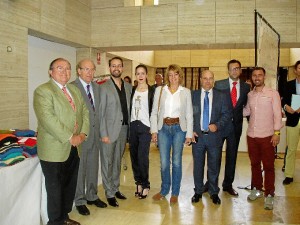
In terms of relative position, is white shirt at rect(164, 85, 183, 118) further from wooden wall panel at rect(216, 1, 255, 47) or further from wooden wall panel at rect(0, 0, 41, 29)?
wooden wall panel at rect(216, 1, 255, 47)

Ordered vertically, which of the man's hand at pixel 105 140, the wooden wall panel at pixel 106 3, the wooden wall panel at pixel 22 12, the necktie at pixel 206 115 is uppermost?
the wooden wall panel at pixel 106 3

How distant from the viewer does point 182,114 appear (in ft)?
11.6

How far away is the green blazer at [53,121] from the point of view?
2635mm

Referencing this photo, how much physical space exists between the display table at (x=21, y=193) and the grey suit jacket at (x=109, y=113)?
2.73 ft

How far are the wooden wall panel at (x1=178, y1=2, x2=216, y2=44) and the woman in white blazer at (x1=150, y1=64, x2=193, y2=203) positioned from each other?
2478mm

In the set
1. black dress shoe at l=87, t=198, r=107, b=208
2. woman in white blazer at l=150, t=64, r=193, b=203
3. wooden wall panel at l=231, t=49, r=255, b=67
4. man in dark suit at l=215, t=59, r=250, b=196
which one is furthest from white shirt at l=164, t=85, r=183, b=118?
wooden wall panel at l=231, t=49, r=255, b=67

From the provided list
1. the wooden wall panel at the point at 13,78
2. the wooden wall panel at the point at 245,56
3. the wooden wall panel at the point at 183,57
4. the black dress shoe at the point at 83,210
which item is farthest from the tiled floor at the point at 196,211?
the wooden wall panel at the point at 183,57

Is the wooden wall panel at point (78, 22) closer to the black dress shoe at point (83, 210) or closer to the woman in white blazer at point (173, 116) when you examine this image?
the woman in white blazer at point (173, 116)

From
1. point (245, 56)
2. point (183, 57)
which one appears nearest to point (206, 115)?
point (245, 56)

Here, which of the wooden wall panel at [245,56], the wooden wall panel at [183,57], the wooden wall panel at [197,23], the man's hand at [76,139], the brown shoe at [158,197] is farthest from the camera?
the wooden wall panel at [183,57]

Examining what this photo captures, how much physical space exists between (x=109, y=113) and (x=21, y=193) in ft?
4.00

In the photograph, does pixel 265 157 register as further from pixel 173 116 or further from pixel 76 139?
pixel 76 139

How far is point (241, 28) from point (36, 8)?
3.47 metres

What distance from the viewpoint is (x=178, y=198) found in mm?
3861
